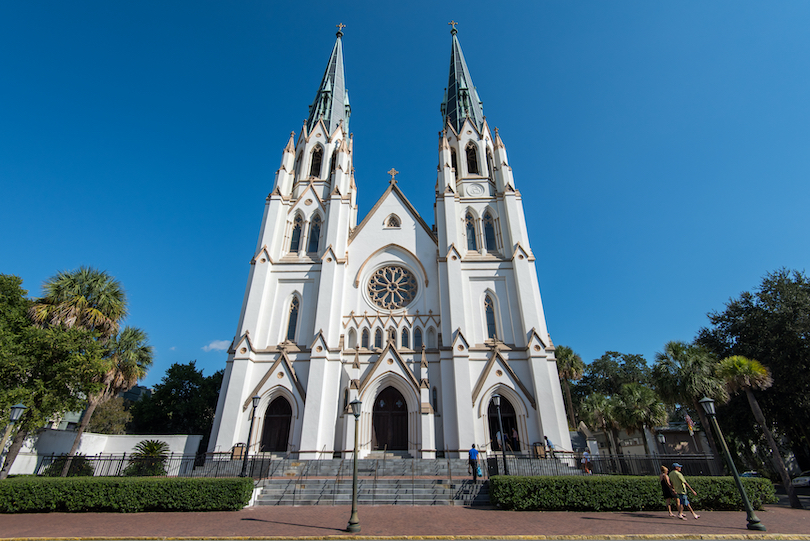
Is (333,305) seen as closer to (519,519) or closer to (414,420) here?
(414,420)

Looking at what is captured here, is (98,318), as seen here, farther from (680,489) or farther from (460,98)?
(460,98)

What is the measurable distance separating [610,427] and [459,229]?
16270 millimetres

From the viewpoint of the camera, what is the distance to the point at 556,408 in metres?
19.0

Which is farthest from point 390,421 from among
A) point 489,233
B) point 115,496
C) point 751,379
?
point 751,379

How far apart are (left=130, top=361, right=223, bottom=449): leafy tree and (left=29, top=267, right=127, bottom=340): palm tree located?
13359 millimetres

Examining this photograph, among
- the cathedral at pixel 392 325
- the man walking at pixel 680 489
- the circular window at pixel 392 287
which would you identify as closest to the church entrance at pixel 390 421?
the cathedral at pixel 392 325

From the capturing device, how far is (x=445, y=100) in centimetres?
3575

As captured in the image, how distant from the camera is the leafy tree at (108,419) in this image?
22.9 meters

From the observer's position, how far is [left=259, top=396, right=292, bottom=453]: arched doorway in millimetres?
20016

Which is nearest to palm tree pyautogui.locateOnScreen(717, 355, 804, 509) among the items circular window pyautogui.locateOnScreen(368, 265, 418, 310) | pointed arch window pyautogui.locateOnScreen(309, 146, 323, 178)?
circular window pyautogui.locateOnScreen(368, 265, 418, 310)

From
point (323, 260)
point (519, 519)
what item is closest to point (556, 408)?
point (519, 519)

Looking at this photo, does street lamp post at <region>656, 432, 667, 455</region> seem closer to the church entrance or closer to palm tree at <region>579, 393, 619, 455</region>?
palm tree at <region>579, 393, 619, 455</region>

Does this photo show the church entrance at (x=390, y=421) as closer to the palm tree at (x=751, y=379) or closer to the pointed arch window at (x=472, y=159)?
the palm tree at (x=751, y=379)

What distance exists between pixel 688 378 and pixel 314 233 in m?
21.7
